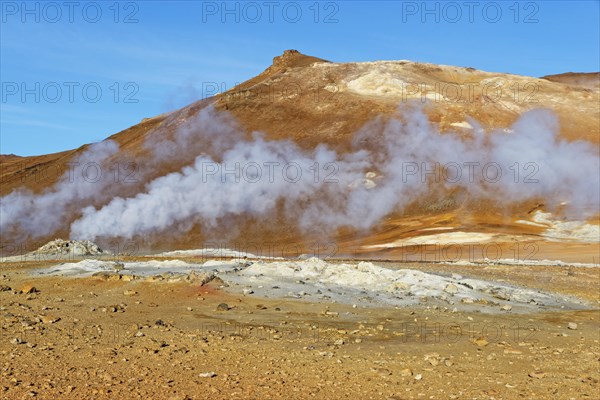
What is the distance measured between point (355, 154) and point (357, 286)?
34.4 meters

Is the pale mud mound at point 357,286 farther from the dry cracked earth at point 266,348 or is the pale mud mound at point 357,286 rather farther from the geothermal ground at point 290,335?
the dry cracked earth at point 266,348

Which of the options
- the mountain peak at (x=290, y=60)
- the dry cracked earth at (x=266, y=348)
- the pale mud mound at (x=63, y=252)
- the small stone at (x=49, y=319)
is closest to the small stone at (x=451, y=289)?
the dry cracked earth at (x=266, y=348)

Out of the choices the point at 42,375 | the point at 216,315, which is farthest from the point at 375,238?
the point at 42,375

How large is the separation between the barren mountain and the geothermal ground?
49.2 feet

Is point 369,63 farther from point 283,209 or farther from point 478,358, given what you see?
point 478,358

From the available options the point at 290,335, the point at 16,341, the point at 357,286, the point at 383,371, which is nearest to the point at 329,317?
the point at 290,335

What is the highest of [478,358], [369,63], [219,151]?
[369,63]

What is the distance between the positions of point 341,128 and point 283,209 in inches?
441

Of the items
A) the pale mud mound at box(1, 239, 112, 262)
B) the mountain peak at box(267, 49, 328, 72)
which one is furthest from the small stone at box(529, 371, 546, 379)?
the mountain peak at box(267, 49, 328, 72)

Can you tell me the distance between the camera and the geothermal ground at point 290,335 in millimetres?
7723

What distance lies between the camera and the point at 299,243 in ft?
135

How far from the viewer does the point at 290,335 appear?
35.8 ft

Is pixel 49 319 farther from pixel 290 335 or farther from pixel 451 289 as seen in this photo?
pixel 451 289

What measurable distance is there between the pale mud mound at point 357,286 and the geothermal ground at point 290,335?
56 mm
